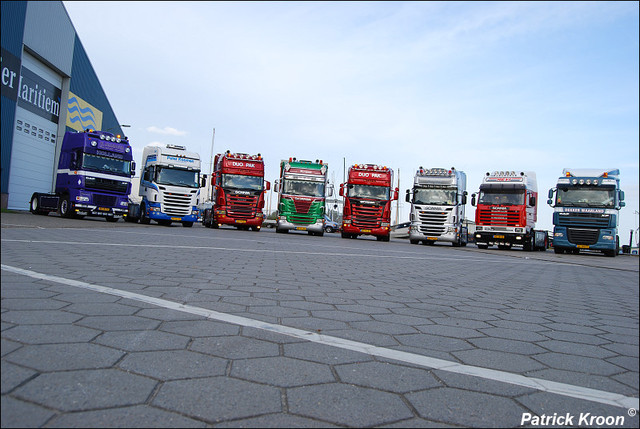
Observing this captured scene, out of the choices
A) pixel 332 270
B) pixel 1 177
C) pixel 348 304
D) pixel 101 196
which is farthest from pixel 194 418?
pixel 1 177

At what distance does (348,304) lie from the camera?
3902 mm

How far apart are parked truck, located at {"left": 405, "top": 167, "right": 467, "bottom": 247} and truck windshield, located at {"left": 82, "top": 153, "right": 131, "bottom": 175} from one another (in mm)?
12608

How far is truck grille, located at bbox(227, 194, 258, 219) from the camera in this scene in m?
20.5

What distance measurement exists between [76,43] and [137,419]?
31427 mm

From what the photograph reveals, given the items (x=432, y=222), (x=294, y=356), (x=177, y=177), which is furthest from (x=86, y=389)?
(x=432, y=222)

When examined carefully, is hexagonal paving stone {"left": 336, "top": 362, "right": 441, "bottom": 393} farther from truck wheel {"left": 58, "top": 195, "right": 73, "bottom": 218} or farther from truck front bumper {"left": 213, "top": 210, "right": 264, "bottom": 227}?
truck front bumper {"left": 213, "top": 210, "right": 264, "bottom": 227}

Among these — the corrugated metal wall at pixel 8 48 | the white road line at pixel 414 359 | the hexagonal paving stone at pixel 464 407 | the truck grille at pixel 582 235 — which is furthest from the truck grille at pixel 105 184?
the truck grille at pixel 582 235

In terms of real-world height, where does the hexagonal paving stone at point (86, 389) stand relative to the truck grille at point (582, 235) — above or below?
below

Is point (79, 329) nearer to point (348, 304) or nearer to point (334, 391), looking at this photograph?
point (334, 391)

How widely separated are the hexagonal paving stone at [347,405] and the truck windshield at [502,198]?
20253mm

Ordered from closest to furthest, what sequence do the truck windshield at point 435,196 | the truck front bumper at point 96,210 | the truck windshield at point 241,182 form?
1. the truck front bumper at point 96,210
2. the truck windshield at point 435,196
3. the truck windshield at point 241,182

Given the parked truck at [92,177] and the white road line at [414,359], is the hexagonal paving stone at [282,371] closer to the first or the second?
the white road line at [414,359]

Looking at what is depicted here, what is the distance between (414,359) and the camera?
7.81ft

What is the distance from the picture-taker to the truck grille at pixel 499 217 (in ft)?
66.1
